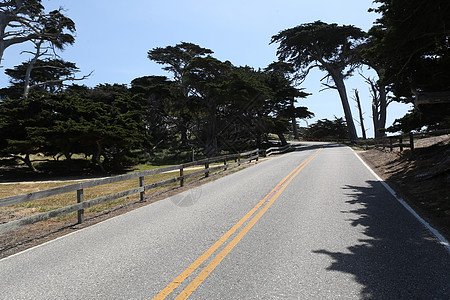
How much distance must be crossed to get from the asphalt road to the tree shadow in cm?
1

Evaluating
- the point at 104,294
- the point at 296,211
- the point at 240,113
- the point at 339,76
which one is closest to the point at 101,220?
the point at 104,294

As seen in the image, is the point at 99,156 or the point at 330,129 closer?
the point at 99,156

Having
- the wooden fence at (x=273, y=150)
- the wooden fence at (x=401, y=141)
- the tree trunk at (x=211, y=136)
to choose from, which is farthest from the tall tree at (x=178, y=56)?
the wooden fence at (x=401, y=141)

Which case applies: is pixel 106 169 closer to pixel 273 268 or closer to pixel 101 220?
pixel 101 220

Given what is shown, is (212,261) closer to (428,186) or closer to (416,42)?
(428,186)

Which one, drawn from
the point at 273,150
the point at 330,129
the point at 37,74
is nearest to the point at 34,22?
the point at 37,74

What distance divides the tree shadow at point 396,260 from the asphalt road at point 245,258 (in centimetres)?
1

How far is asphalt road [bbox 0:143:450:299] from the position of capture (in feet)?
10.5

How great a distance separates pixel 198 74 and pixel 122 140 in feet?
47.8

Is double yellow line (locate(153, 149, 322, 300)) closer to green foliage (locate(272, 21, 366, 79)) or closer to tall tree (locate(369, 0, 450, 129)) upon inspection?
tall tree (locate(369, 0, 450, 129))

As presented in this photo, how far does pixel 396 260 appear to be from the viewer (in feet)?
12.5

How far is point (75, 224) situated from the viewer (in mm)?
6883

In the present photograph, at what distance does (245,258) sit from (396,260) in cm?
212

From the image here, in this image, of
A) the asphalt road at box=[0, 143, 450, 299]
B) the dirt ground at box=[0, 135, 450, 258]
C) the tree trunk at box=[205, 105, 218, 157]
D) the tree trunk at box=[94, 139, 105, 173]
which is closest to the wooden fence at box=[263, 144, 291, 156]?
the tree trunk at box=[205, 105, 218, 157]
